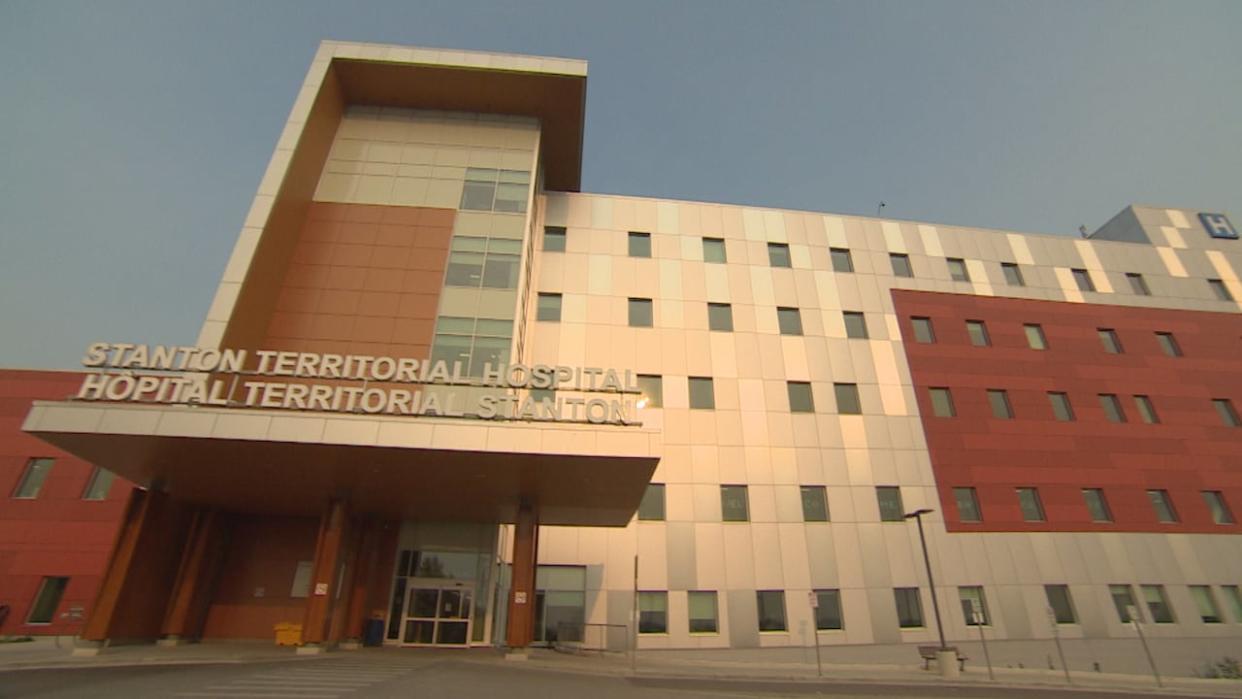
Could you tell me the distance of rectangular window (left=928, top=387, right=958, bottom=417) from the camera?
33062mm

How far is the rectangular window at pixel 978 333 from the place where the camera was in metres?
35.6

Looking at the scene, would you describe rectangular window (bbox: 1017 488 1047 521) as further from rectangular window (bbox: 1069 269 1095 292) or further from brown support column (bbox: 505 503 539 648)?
brown support column (bbox: 505 503 539 648)

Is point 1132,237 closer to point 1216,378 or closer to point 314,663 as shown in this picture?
point 1216,378

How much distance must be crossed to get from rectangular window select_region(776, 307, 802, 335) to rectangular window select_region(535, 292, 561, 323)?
1335 cm

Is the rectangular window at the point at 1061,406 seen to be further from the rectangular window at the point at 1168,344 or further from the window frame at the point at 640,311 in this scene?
the window frame at the point at 640,311

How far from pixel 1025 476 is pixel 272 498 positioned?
38180 mm

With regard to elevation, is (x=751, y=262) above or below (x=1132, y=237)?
below

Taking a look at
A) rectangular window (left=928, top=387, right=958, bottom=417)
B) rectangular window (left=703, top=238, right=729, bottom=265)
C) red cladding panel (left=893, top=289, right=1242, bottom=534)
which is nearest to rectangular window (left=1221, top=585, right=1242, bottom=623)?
red cladding panel (left=893, top=289, right=1242, bottom=534)

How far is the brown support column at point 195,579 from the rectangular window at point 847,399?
104 feet

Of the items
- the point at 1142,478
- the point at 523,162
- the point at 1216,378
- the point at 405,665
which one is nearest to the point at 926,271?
the point at 1142,478

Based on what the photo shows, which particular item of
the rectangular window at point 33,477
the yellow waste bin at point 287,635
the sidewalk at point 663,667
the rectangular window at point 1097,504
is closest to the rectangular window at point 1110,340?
the rectangular window at point 1097,504

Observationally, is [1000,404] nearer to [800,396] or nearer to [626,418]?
[800,396]

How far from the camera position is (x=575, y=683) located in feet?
52.3

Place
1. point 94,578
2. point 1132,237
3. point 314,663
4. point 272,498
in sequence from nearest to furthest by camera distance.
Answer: point 314,663 < point 272,498 < point 94,578 < point 1132,237
